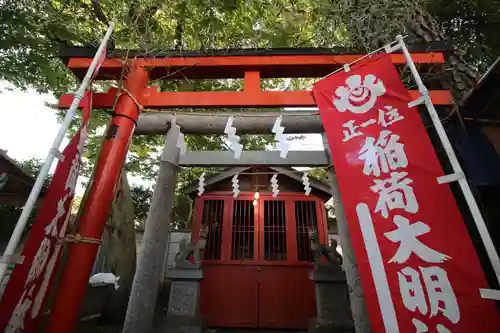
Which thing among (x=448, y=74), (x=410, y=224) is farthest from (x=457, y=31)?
(x=410, y=224)

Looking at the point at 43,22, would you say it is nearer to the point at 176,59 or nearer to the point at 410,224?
the point at 176,59

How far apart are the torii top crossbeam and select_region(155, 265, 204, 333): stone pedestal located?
439 cm

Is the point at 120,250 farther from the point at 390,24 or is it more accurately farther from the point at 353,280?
the point at 390,24

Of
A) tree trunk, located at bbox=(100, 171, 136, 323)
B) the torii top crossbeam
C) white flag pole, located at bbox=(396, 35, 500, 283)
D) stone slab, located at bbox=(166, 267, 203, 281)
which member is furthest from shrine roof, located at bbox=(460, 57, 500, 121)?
tree trunk, located at bbox=(100, 171, 136, 323)

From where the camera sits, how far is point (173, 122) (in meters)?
5.00

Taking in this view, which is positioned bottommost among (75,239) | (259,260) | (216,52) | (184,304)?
(184,304)

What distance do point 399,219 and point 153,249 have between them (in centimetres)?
395

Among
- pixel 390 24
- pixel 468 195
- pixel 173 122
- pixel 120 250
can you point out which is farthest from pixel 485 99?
pixel 120 250

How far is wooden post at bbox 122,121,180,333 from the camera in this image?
4180mm

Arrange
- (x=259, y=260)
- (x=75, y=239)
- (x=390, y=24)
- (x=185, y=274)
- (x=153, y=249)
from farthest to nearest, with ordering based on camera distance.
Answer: (x=259, y=260)
(x=185, y=274)
(x=390, y=24)
(x=153, y=249)
(x=75, y=239)

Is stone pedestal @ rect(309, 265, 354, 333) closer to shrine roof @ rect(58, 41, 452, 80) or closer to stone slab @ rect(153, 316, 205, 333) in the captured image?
stone slab @ rect(153, 316, 205, 333)

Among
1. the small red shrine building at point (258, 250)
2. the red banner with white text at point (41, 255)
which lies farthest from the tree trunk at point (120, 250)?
the red banner with white text at point (41, 255)

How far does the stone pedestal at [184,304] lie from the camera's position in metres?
5.78

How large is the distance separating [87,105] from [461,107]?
15.8ft
